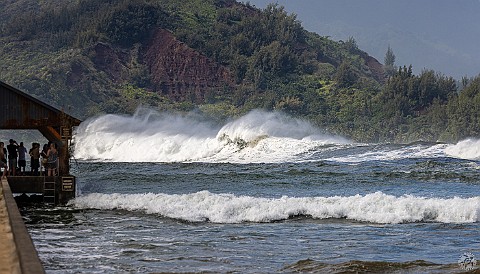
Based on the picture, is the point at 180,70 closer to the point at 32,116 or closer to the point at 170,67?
the point at 170,67

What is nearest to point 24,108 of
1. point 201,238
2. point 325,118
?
point 201,238

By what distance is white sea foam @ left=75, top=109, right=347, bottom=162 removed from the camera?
63.8 m

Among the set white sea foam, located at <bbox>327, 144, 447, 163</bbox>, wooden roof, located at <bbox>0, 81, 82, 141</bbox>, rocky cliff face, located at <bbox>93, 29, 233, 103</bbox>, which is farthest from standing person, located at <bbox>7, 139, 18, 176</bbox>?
rocky cliff face, located at <bbox>93, 29, 233, 103</bbox>

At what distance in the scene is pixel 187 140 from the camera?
6850cm

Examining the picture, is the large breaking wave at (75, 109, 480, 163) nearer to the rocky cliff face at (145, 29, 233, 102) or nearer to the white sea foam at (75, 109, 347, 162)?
the white sea foam at (75, 109, 347, 162)

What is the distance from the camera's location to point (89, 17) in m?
125

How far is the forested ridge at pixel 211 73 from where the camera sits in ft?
325

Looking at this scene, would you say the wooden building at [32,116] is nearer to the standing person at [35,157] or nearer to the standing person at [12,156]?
the standing person at [12,156]

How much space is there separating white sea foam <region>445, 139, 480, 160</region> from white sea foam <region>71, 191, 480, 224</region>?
28.5 m

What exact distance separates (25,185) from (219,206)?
6339 mm

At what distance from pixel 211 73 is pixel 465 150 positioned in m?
61.9

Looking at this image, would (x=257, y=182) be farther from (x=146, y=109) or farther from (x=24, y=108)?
(x=146, y=109)

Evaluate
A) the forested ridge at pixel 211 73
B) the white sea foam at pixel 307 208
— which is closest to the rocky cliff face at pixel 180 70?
the forested ridge at pixel 211 73

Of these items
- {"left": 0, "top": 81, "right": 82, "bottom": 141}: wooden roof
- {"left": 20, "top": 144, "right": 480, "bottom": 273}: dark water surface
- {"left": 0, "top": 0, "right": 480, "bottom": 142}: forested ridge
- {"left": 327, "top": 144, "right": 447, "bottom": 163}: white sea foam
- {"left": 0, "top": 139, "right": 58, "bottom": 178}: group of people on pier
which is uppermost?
{"left": 0, "top": 0, "right": 480, "bottom": 142}: forested ridge
